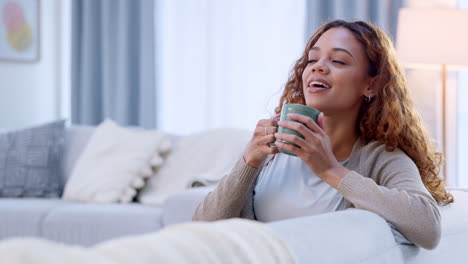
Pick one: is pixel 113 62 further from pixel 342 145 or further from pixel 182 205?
pixel 342 145

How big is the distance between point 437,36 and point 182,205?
4.93 ft

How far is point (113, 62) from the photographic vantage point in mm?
5129

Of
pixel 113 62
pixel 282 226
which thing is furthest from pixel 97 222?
pixel 282 226

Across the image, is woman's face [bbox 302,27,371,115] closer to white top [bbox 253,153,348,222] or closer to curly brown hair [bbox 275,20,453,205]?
curly brown hair [bbox 275,20,453,205]

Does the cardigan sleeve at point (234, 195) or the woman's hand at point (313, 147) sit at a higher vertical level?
the woman's hand at point (313, 147)

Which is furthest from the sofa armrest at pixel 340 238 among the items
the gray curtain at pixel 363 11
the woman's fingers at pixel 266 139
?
the gray curtain at pixel 363 11

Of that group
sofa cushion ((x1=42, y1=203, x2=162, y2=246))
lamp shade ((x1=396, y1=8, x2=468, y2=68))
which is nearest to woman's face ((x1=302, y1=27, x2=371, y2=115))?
sofa cushion ((x1=42, y1=203, x2=162, y2=246))

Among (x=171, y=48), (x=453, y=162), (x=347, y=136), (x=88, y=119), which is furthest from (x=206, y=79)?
(x=347, y=136)

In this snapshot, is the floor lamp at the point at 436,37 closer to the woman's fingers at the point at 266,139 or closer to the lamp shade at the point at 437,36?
the lamp shade at the point at 437,36

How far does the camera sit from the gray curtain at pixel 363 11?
4.05 meters

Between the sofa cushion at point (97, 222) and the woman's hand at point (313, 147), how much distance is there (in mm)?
1716

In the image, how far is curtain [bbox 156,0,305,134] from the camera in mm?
4680

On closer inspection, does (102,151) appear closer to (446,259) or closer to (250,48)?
(250,48)

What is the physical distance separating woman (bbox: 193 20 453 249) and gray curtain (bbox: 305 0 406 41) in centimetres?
235
